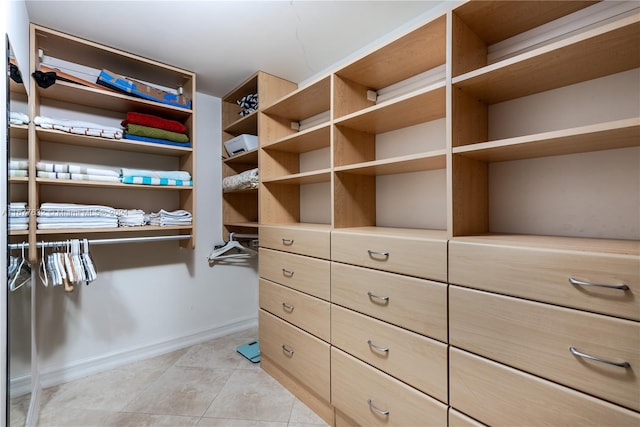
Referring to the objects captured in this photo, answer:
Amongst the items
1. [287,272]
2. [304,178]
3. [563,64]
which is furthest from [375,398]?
[563,64]

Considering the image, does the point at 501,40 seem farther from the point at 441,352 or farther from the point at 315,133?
the point at 441,352

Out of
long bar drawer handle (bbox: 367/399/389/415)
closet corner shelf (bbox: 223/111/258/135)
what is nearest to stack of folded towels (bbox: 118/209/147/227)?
closet corner shelf (bbox: 223/111/258/135)

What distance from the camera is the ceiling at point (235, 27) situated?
161 cm

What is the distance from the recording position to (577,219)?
1.18 metres

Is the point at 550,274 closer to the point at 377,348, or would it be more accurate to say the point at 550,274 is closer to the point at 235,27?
the point at 377,348

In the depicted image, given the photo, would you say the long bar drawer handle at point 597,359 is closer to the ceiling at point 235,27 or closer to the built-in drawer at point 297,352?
the built-in drawer at point 297,352

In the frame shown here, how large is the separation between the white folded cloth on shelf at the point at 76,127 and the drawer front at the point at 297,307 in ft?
4.82

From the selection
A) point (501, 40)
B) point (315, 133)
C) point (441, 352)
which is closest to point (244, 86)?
point (315, 133)

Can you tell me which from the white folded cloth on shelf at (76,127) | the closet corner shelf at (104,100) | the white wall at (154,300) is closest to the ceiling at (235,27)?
the closet corner shelf at (104,100)

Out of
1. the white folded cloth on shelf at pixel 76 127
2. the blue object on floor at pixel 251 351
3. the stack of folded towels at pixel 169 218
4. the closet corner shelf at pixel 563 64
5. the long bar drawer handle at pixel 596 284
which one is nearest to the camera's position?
the long bar drawer handle at pixel 596 284

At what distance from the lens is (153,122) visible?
86.0 inches

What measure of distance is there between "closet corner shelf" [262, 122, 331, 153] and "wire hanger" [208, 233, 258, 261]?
37.9 inches

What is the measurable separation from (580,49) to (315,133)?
1307 millimetres

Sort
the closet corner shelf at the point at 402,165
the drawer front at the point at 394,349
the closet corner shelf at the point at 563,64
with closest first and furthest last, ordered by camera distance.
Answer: the closet corner shelf at the point at 563,64 < the drawer front at the point at 394,349 < the closet corner shelf at the point at 402,165
